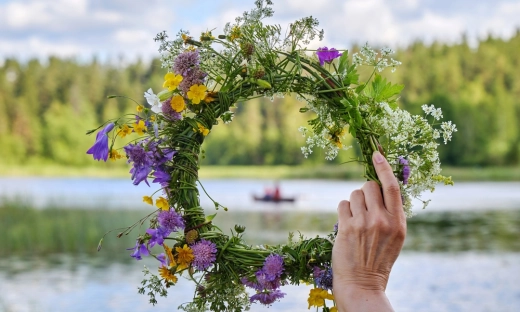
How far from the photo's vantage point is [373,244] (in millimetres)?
1721

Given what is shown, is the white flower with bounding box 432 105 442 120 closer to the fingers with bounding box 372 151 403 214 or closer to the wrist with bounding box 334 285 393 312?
the fingers with bounding box 372 151 403 214

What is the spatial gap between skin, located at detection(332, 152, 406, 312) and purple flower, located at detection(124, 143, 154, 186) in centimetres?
60

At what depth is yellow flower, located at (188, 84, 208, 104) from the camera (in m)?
2.02

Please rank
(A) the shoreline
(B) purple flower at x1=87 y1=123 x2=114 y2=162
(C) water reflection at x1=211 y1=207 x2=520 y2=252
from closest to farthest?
(B) purple flower at x1=87 y1=123 x2=114 y2=162 < (C) water reflection at x1=211 y1=207 x2=520 y2=252 < (A) the shoreline

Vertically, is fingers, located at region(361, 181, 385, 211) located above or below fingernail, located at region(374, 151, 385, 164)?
below

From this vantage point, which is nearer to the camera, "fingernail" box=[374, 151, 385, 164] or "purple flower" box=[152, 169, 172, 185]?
"fingernail" box=[374, 151, 385, 164]

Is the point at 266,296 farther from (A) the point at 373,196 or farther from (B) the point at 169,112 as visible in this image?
(B) the point at 169,112

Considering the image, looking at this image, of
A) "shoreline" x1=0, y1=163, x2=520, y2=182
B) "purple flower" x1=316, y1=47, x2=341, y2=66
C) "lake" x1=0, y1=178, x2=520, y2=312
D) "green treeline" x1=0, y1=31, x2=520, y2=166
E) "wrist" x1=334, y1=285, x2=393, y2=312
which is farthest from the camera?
"green treeline" x1=0, y1=31, x2=520, y2=166

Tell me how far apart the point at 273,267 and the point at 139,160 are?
20.5 inches

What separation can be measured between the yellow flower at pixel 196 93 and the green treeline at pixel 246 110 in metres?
49.2

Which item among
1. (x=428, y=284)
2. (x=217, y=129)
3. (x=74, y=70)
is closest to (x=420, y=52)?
(x=217, y=129)

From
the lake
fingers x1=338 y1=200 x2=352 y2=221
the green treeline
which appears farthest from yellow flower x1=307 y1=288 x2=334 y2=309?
the green treeline

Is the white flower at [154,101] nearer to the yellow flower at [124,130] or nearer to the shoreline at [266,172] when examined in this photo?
the yellow flower at [124,130]

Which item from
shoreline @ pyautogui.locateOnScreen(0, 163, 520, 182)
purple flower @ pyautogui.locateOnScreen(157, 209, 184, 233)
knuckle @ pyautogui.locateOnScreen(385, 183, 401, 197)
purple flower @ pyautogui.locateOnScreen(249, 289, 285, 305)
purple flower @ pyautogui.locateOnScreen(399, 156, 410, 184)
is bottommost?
purple flower @ pyautogui.locateOnScreen(249, 289, 285, 305)
